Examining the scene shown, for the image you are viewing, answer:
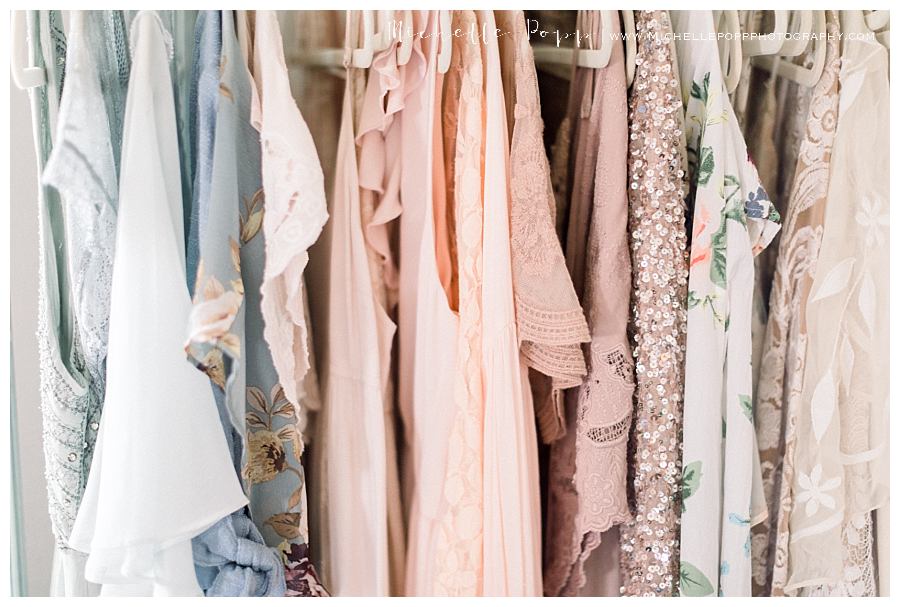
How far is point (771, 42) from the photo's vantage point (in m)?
0.75

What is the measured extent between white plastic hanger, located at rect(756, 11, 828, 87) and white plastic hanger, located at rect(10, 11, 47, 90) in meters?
0.81

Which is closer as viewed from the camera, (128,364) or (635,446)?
(128,364)

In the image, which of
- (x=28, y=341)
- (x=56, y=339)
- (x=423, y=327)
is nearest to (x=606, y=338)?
(x=423, y=327)

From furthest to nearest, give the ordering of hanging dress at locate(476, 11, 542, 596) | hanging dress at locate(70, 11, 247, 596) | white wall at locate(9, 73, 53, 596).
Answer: white wall at locate(9, 73, 53, 596)
hanging dress at locate(476, 11, 542, 596)
hanging dress at locate(70, 11, 247, 596)

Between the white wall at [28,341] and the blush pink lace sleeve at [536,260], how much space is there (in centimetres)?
61

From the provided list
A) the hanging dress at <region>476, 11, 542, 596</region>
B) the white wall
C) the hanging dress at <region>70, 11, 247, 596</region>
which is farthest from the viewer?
the white wall

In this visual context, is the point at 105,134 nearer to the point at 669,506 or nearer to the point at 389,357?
the point at 389,357

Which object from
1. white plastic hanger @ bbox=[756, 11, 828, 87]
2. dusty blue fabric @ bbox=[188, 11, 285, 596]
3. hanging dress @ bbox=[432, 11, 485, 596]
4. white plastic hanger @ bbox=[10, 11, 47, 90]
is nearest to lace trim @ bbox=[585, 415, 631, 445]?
hanging dress @ bbox=[432, 11, 485, 596]

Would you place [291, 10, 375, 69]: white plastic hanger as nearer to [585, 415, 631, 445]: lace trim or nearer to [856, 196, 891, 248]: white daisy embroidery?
[585, 415, 631, 445]: lace trim

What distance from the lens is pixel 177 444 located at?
62 centimetres

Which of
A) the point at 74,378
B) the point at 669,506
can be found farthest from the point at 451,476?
the point at 74,378

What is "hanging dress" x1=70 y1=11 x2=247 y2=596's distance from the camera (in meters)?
0.61

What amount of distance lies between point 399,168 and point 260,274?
0.65 ft

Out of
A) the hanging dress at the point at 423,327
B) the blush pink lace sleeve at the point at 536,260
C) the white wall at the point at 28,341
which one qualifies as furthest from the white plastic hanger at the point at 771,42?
the white wall at the point at 28,341
